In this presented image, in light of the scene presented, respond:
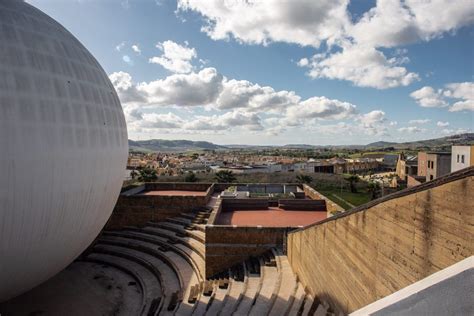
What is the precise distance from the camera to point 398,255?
554cm

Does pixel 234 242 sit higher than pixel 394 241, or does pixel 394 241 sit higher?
pixel 394 241

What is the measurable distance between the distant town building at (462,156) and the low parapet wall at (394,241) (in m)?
25.6

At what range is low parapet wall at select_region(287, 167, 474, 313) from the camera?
421 centimetres

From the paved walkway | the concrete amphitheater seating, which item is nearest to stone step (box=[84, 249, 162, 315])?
the concrete amphitheater seating

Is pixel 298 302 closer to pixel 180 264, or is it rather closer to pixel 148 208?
pixel 180 264

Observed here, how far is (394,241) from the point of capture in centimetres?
569

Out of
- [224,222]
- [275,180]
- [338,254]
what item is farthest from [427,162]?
[338,254]

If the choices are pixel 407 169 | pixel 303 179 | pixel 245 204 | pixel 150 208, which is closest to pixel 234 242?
pixel 245 204

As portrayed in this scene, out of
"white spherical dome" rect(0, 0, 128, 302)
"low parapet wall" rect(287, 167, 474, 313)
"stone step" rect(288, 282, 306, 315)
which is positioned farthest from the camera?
"stone step" rect(288, 282, 306, 315)

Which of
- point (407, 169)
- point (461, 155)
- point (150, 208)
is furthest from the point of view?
point (407, 169)

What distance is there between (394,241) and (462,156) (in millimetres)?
Answer: 30858

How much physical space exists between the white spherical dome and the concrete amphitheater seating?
16.0 ft

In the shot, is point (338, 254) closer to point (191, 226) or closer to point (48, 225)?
point (48, 225)

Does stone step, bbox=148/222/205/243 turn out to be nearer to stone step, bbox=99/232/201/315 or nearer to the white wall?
stone step, bbox=99/232/201/315
